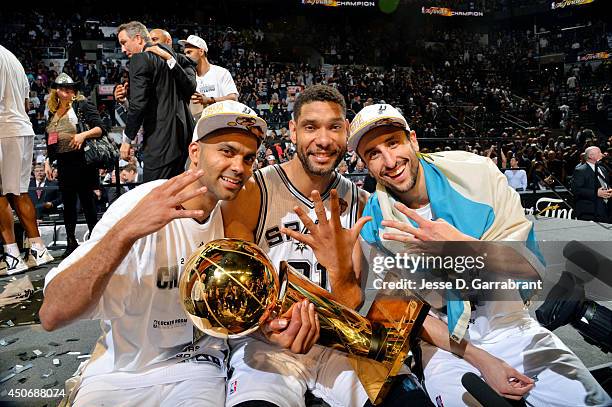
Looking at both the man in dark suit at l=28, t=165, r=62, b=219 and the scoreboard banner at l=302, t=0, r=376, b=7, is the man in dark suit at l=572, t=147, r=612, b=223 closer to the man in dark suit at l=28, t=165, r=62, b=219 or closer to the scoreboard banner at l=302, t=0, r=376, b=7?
the man in dark suit at l=28, t=165, r=62, b=219

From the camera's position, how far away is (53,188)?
473 cm

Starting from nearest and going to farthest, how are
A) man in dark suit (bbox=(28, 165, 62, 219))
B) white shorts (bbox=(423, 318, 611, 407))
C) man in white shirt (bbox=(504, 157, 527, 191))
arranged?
white shorts (bbox=(423, 318, 611, 407)) < man in dark suit (bbox=(28, 165, 62, 219)) < man in white shirt (bbox=(504, 157, 527, 191))

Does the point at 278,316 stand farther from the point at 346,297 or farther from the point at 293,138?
the point at 293,138

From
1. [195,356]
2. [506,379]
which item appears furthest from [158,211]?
[506,379]

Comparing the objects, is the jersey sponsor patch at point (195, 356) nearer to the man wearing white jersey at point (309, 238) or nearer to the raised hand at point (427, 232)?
the man wearing white jersey at point (309, 238)

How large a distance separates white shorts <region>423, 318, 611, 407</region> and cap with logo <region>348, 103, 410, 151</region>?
79cm

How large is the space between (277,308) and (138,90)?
2.13m

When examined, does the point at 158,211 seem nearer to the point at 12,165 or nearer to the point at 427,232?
the point at 427,232

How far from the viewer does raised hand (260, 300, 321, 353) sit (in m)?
1.32

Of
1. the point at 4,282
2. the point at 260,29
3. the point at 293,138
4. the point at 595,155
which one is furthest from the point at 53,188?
the point at 260,29


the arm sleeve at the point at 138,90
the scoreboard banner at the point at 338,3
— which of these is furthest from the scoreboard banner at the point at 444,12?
the arm sleeve at the point at 138,90

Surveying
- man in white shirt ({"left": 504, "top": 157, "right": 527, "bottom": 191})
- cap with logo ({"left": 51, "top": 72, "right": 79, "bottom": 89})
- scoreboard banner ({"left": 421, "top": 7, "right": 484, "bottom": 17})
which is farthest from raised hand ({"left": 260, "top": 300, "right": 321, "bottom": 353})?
scoreboard banner ({"left": 421, "top": 7, "right": 484, "bottom": 17})

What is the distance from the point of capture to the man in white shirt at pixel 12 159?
124 inches

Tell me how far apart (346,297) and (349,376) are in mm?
263
